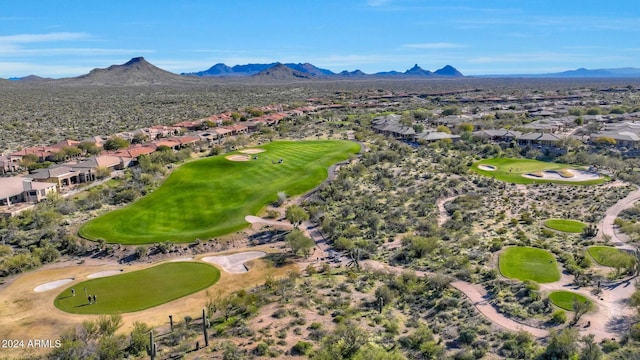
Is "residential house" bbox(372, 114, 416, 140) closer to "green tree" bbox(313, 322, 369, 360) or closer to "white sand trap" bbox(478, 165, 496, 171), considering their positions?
"white sand trap" bbox(478, 165, 496, 171)

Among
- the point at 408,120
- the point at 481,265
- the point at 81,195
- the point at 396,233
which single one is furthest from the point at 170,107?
the point at 481,265

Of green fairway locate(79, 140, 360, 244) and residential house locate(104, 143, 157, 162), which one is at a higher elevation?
residential house locate(104, 143, 157, 162)

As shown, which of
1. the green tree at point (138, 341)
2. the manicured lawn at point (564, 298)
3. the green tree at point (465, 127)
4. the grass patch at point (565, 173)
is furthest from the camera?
the green tree at point (465, 127)

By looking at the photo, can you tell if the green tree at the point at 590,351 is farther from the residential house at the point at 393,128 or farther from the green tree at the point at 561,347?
the residential house at the point at 393,128

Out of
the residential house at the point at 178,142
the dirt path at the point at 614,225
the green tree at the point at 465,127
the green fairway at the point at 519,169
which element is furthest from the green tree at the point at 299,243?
the green tree at the point at 465,127

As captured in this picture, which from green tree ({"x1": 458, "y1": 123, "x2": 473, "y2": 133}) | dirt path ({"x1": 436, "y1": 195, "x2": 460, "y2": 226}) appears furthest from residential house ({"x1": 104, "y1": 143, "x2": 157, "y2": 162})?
green tree ({"x1": 458, "y1": 123, "x2": 473, "y2": 133})

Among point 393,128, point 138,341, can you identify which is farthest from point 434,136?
point 138,341

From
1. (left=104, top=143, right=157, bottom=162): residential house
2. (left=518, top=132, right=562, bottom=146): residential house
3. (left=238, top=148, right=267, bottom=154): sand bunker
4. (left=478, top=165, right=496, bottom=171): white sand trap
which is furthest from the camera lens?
(left=518, top=132, right=562, bottom=146): residential house

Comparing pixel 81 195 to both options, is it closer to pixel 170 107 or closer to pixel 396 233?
pixel 396 233
